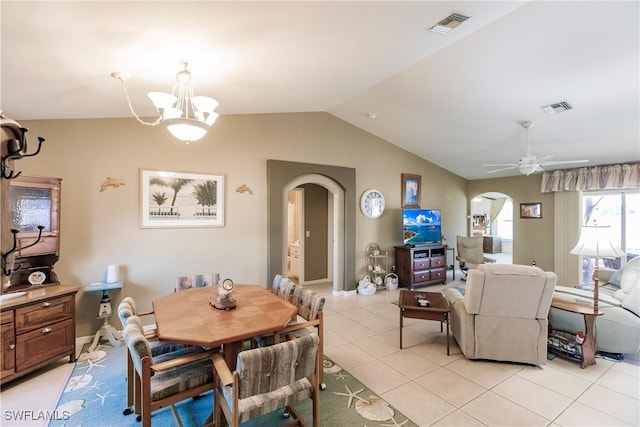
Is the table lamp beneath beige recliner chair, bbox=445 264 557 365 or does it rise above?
above

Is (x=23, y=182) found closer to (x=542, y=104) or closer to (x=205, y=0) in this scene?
(x=205, y=0)

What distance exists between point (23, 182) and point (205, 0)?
2587mm

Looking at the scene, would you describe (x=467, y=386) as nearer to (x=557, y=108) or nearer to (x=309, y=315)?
(x=309, y=315)

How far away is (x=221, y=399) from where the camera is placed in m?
1.86

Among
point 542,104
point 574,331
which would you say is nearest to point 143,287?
point 574,331

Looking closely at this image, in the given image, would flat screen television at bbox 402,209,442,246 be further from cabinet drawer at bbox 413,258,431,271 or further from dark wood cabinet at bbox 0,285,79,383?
dark wood cabinet at bbox 0,285,79,383

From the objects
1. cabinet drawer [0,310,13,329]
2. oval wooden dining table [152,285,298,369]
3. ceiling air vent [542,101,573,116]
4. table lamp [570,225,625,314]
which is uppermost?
ceiling air vent [542,101,573,116]

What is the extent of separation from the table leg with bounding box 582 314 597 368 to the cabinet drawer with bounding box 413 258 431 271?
3.12m

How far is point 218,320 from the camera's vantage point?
217cm

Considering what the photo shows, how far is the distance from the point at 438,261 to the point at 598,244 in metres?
3.44

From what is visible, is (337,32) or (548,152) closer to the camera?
Result: (337,32)

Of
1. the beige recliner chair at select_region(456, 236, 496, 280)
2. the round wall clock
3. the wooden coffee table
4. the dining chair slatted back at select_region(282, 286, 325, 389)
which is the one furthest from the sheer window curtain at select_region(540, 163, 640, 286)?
the dining chair slatted back at select_region(282, 286, 325, 389)

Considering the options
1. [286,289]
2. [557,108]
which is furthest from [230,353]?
[557,108]

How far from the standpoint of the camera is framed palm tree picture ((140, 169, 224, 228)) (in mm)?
3754
